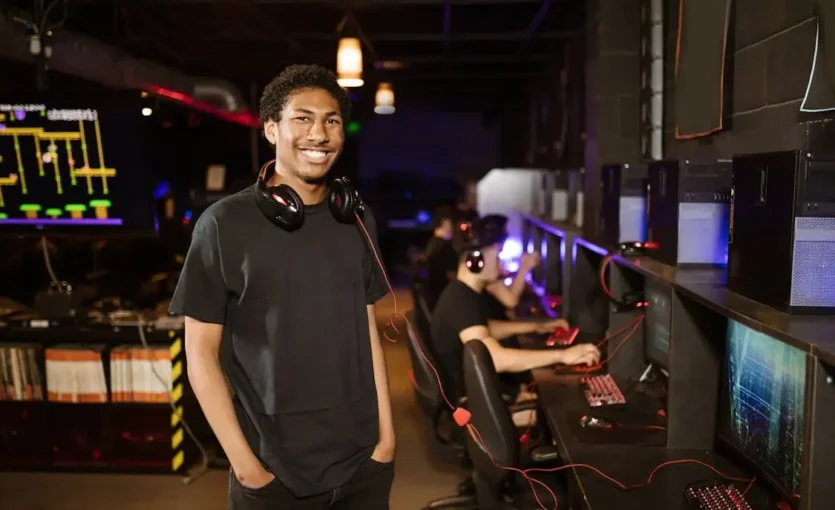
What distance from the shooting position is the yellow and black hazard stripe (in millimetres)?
3826

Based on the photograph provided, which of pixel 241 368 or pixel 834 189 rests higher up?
pixel 834 189

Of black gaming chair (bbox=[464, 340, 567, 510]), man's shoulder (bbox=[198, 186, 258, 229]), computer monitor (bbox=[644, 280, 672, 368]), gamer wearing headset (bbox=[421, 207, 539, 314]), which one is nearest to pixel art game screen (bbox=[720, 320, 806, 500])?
computer monitor (bbox=[644, 280, 672, 368])

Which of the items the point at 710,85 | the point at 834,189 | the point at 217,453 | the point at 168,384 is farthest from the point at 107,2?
the point at 834,189

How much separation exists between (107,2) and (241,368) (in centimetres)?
415

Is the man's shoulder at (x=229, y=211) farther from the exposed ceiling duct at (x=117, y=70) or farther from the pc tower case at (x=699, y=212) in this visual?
the exposed ceiling duct at (x=117, y=70)

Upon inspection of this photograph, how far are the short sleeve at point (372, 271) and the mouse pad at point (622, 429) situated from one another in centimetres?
97

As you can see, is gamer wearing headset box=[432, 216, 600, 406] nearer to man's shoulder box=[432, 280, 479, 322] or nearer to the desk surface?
man's shoulder box=[432, 280, 479, 322]

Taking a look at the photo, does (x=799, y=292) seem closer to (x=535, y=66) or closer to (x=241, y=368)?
(x=241, y=368)

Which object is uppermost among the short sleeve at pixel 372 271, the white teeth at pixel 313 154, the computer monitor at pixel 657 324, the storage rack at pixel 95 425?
the white teeth at pixel 313 154

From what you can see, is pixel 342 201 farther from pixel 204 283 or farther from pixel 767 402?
pixel 767 402

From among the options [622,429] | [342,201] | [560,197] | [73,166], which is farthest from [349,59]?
[342,201]

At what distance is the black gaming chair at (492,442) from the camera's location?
2.44 m

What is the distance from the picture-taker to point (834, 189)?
5.13 feet

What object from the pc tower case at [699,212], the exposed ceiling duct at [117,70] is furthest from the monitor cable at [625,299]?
the exposed ceiling duct at [117,70]
